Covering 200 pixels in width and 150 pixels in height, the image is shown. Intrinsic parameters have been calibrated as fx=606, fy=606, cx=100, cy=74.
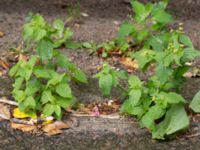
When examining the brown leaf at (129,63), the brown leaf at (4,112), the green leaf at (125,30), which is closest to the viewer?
the brown leaf at (4,112)

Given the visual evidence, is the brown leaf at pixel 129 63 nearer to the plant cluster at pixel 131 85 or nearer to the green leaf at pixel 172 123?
the plant cluster at pixel 131 85

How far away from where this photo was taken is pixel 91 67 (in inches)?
183

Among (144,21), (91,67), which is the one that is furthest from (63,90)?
(144,21)

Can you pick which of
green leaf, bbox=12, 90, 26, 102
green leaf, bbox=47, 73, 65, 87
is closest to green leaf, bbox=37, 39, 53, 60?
green leaf, bbox=47, 73, 65, 87

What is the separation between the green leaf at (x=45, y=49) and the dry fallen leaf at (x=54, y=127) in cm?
43

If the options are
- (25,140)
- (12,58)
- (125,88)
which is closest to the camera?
(25,140)

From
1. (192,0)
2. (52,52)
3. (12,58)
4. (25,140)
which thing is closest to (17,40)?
(12,58)

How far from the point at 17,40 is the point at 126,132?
62.3 inches

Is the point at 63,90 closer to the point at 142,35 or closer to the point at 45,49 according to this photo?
the point at 45,49

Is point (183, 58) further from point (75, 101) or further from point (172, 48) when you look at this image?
point (75, 101)

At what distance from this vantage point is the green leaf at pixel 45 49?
3.89m

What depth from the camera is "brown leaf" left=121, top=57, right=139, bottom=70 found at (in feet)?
15.4

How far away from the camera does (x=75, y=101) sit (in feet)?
13.4

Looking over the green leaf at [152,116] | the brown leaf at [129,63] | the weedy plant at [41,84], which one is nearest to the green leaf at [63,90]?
the weedy plant at [41,84]
